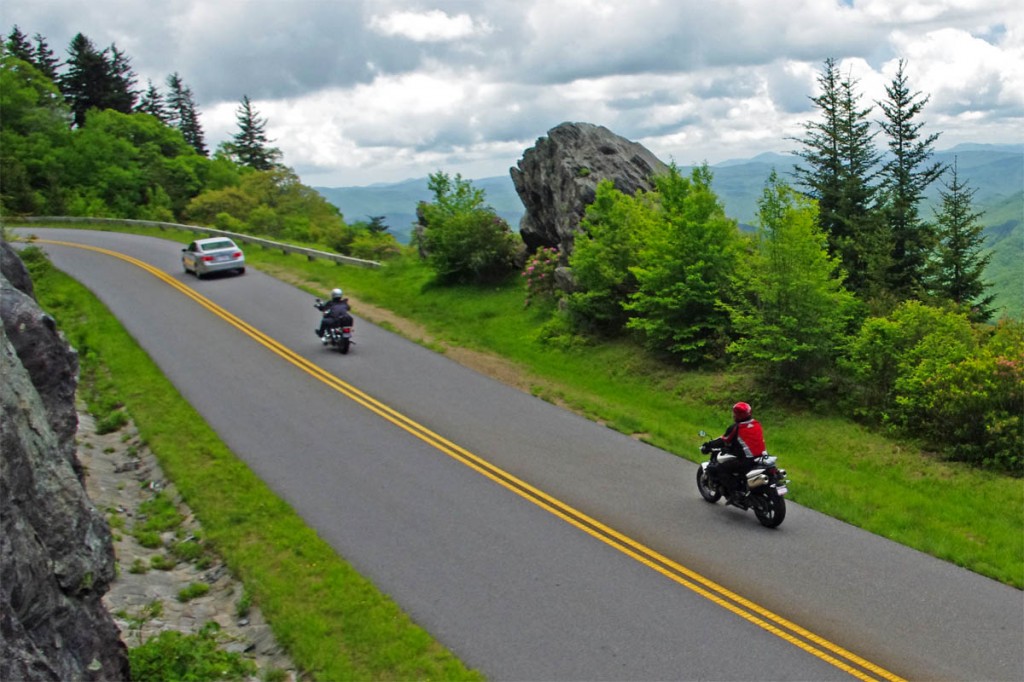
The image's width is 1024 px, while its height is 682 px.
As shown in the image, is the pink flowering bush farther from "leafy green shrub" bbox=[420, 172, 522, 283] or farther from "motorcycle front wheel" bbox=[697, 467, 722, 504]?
"motorcycle front wheel" bbox=[697, 467, 722, 504]

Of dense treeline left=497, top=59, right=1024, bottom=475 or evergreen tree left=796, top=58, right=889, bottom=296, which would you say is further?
evergreen tree left=796, top=58, right=889, bottom=296

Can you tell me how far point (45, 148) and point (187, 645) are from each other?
60313mm

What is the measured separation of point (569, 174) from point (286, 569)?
20.7 m

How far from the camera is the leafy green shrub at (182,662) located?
8584mm

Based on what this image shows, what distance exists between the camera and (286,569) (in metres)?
10.9

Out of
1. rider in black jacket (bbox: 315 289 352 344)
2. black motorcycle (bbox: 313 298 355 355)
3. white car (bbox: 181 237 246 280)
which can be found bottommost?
black motorcycle (bbox: 313 298 355 355)

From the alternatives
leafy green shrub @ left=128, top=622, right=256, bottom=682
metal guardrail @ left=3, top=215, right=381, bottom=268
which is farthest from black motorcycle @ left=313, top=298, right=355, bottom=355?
metal guardrail @ left=3, top=215, right=381, bottom=268

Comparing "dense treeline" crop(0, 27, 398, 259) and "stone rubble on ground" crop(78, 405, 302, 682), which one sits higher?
"dense treeline" crop(0, 27, 398, 259)

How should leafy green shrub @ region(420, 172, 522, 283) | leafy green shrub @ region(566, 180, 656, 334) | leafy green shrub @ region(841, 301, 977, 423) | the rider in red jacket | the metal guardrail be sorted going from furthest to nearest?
the metal guardrail → leafy green shrub @ region(420, 172, 522, 283) → leafy green shrub @ region(566, 180, 656, 334) → leafy green shrub @ region(841, 301, 977, 423) → the rider in red jacket

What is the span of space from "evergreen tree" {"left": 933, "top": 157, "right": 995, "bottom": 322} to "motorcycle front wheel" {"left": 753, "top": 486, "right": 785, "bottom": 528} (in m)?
14.9

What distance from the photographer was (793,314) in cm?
1852

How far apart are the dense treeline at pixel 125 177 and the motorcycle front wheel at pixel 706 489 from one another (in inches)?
1477

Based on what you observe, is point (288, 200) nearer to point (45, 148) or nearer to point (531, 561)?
point (45, 148)

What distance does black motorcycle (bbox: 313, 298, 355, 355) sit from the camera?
22438 millimetres
